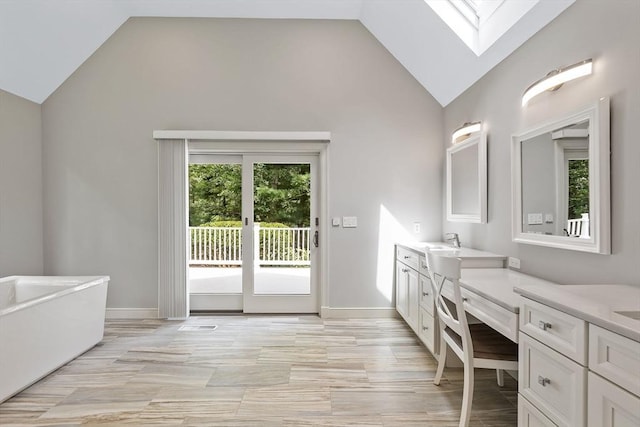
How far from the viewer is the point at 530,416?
4.89ft

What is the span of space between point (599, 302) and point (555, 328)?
19 cm

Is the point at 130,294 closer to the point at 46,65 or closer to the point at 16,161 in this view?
the point at 16,161

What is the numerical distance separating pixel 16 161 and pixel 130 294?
72.8 inches

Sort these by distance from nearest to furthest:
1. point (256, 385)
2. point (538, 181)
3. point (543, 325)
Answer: point (543, 325)
point (538, 181)
point (256, 385)

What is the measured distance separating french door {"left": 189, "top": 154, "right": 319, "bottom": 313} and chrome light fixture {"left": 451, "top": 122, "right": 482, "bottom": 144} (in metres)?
1.59

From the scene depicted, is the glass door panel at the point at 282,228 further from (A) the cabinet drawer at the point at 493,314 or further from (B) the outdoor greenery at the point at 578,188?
(B) the outdoor greenery at the point at 578,188

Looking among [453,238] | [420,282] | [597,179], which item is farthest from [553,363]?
[453,238]

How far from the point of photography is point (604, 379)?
3.66 feet

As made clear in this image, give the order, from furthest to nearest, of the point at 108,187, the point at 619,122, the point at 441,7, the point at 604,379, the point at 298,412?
→ the point at 108,187 < the point at 441,7 < the point at 298,412 < the point at 619,122 < the point at 604,379

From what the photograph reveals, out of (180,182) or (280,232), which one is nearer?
(180,182)

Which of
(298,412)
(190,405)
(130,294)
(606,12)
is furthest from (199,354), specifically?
(606,12)

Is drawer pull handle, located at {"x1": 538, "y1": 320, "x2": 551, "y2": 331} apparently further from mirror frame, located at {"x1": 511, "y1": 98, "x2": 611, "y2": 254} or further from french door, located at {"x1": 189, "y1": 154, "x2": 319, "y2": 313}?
french door, located at {"x1": 189, "y1": 154, "x2": 319, "y2": 313}

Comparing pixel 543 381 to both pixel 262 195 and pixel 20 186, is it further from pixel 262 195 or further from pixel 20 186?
pixel 20 186

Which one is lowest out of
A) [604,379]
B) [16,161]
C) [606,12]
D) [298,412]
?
[298,412]
